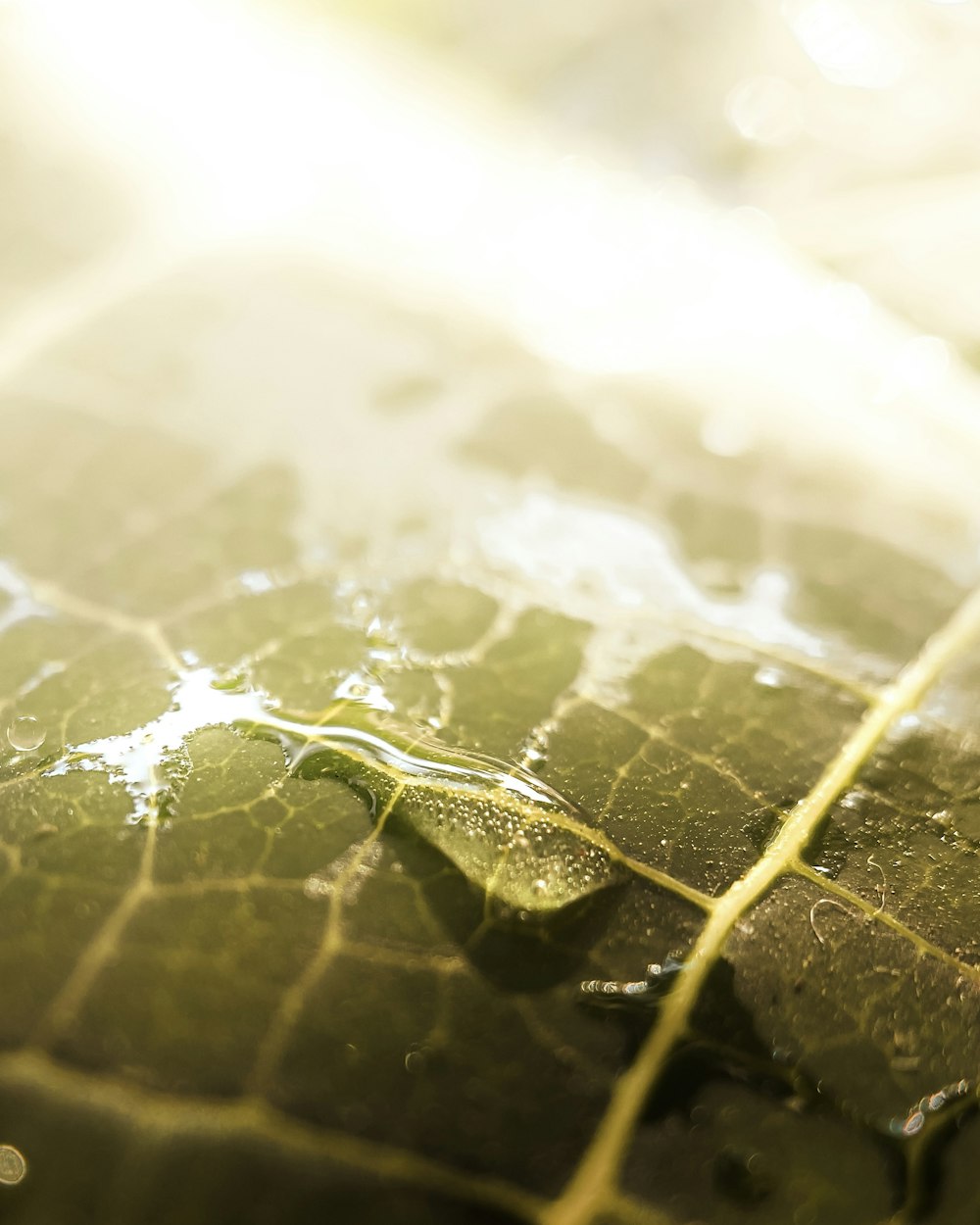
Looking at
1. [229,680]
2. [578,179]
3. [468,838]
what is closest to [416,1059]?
[468,838]

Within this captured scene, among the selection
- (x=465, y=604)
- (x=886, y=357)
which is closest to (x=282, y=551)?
(x=465, y=604)

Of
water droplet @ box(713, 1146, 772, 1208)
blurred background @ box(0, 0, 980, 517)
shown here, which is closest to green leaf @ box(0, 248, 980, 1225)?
water droplet @ box(713, 1146, 772, 1208)

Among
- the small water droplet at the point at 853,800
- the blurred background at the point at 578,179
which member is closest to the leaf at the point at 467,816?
the small water droplet at the point at 853,800

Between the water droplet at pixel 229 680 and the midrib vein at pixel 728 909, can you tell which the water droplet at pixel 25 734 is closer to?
the water droplet at pixel 229 680

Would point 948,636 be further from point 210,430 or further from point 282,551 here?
point 210,430

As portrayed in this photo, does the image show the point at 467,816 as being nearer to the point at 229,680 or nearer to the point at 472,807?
the point at 472,807

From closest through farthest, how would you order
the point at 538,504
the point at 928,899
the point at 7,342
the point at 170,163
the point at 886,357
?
the point at 928,899 → the point at 538,504 → the point at 7,342 → the point at 886,357 → the point at 170,163
